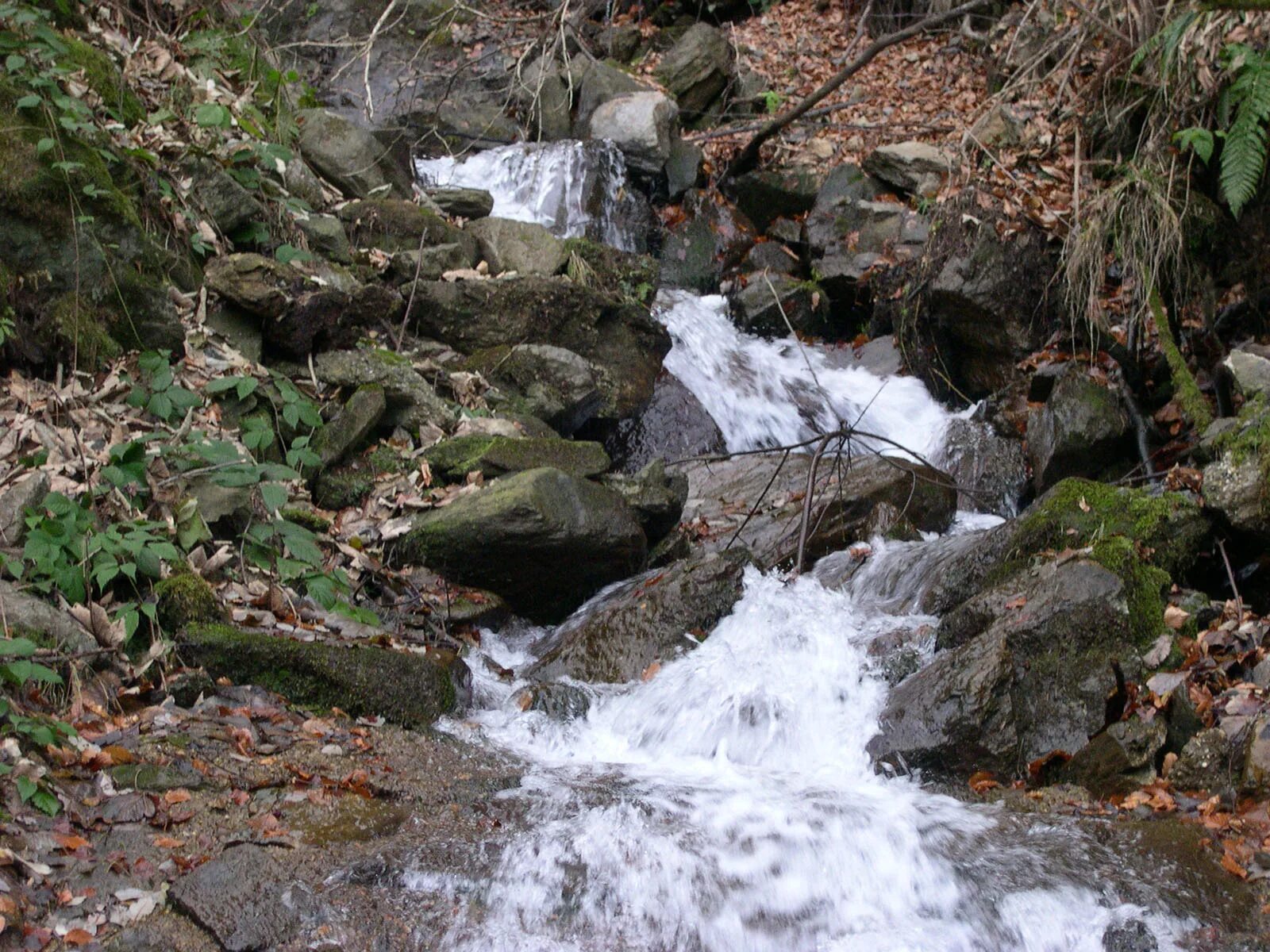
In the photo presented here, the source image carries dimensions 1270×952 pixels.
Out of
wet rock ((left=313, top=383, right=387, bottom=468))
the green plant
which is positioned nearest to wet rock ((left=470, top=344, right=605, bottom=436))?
wet rock ((left=313, top=383, right=387, bottom=468))

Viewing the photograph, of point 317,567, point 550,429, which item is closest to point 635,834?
point 317,567

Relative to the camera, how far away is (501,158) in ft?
40.5

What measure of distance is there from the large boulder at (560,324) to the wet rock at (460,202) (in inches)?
64.6

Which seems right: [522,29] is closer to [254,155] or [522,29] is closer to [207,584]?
[254,155]

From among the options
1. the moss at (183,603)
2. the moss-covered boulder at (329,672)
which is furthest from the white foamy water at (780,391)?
the moss at (183,603)

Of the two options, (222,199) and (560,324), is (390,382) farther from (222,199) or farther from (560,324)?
(560,324)

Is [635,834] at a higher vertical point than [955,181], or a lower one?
lower

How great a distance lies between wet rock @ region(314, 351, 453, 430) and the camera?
679 cm

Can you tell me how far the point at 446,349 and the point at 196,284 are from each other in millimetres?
1951

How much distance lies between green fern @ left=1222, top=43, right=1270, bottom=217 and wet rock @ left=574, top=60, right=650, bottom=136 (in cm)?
783

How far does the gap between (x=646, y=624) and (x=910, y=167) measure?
7.90 m

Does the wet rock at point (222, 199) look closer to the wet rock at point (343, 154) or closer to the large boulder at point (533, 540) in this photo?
the wet rock at point (343, 154)

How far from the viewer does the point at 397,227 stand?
8.39m

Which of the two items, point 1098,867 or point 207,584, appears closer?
point 1098,867
